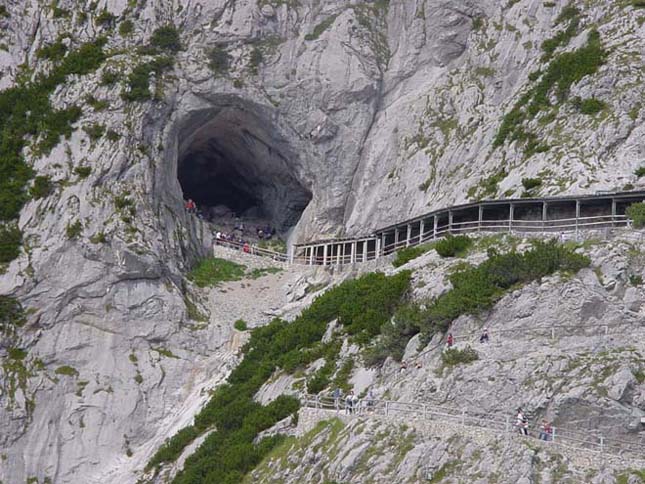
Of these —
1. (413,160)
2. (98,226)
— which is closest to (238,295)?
(98,226)

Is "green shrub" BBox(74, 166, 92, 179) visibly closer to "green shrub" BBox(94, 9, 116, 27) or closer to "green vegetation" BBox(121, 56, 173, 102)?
"green vegetation" BBox(121, 56, 173, 102)

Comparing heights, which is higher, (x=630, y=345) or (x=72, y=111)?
(x=72, y=111)

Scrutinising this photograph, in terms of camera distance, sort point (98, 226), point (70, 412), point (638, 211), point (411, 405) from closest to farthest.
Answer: point (411, 405), point (638, 211), point (70, 412), point (98, 226)

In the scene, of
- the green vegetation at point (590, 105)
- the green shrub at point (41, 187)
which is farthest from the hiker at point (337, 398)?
the green shrub at point (41, 187)

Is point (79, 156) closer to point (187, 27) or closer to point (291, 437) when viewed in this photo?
point (187, 27)

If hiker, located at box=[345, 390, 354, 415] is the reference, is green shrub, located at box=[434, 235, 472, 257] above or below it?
above

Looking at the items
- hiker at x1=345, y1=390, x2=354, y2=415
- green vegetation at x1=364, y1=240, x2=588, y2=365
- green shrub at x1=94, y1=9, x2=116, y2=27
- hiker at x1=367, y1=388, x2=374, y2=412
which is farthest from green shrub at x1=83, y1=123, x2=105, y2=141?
hiker at x1=367, y1=388, x2=374, y2=412
